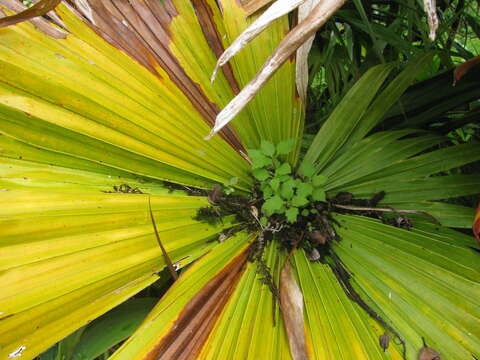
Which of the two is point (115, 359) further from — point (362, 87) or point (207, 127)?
point (362, 87)

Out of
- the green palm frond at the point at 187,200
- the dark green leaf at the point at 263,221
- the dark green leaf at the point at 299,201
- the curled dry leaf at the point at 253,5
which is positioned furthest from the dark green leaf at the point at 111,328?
the curled dry leaf at the point at 253,5

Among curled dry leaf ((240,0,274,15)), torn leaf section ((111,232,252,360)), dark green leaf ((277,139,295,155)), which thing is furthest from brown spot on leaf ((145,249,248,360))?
curled dry leaf ((240,0,274,15))

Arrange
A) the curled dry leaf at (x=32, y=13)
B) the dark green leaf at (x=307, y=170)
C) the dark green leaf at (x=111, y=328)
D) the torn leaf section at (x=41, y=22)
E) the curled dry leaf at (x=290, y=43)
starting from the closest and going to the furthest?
the curled dry leaf at (x=290, y=43), the curled dry leaf at (x=32, y=13), the torn leaf section at (x=41, y=22), the dark green leaf at (x=111, y=328), the dark green leaf at (x=307, y=170)

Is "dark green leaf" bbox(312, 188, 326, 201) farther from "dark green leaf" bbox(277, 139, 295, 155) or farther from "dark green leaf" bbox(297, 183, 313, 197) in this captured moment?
"dark green leaf" bbox(277, 139, 295, 155)

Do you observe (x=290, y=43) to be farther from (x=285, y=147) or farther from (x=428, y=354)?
(x=428, y=354)

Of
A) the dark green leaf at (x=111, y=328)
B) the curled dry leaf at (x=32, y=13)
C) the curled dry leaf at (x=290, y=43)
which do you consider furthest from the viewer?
the dark green leaf at (x=111, y=328)

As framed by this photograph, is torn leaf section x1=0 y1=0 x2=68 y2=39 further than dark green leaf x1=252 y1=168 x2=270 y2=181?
→ No

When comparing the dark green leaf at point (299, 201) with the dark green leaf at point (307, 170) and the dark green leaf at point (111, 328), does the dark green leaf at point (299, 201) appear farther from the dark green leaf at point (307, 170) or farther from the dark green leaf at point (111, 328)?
the dark green leaf at point (111, 328)

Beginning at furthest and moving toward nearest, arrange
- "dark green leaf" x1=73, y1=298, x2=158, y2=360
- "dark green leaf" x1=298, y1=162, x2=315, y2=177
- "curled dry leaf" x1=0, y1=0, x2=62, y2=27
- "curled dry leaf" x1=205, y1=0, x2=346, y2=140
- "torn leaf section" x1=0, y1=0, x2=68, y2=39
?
"dark green leaf" x1=298, y1=162, x2=315, y2=177
"dark green leaf" x1=73, y1=298, x2=158, y2=360
"torn leaf section" x1=0, y1=0, x2=68, y2=39
"curled dry leaf" x1=0, y1=0, x2=62, y2=27
"curled dry leaf" x1=205, y1=0, x2=346, y2=140
